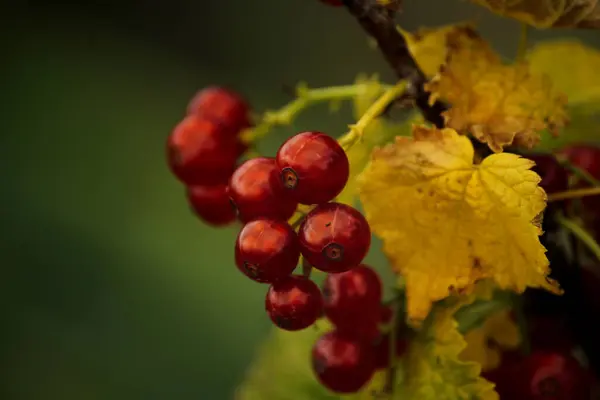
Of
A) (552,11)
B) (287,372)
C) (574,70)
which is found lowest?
(287,372)

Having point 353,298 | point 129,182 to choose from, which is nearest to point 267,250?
point 353,298

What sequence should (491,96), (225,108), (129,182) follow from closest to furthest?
(491,96) < (225,108) < (129,182)

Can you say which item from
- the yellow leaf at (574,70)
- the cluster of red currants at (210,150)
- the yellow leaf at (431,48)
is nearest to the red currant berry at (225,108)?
the cluster of red currants at (210,150)

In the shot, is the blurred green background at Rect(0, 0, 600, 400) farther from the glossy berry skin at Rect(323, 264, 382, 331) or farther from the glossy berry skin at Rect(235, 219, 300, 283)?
the glossy berry skin at Rect(235, 219, 300, 283)

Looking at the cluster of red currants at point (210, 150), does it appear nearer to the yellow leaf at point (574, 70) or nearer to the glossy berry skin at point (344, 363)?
the glossy berry skin at point (344, 363)

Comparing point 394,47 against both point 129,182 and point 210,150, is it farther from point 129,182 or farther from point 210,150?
point 129,182

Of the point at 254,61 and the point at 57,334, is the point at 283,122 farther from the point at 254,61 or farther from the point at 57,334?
the point at 254,61
